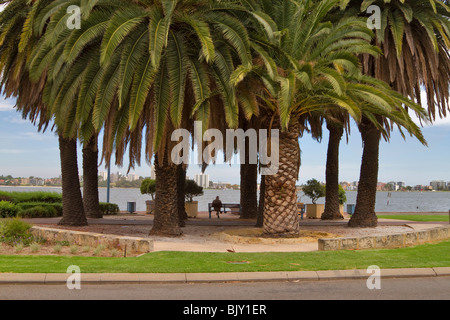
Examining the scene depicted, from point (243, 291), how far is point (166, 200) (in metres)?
9.10

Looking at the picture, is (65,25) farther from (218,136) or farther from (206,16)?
(218,136)

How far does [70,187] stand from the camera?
808 inches

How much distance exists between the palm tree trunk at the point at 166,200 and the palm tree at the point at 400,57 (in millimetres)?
8652

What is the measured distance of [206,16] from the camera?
15.9m

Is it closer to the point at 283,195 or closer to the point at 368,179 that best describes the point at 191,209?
the point at 368,179

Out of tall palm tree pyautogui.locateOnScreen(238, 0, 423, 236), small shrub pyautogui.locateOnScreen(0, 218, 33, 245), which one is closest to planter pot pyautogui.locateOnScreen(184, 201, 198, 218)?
tall palm tree pyautogui.locateOnScreen(238, 0, 423, 236)

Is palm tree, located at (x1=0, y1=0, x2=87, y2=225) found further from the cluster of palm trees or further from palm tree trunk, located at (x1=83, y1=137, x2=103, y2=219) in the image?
palm tree trunk, located at (x1=83, y1=137, x2=103, y2=219)

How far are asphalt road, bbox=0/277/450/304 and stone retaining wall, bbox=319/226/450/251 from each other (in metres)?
3.85

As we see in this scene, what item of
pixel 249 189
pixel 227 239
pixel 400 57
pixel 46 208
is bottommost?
pixel 227 239

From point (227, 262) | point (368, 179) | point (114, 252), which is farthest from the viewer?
point (368, 179)

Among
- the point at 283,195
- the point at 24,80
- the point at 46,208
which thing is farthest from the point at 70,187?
the point at 283,195
